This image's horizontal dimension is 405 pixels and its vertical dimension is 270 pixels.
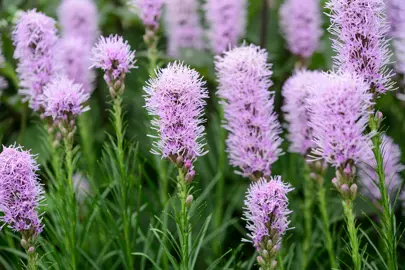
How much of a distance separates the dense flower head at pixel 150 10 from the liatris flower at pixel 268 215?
3.81 ft

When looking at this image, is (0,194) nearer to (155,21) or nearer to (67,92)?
(67,92)

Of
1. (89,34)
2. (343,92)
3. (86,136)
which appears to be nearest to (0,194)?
(343,92)

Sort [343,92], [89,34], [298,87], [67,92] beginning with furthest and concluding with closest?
1. [89,34]
2. [298,87]
3. [67,92]
4. [343,92]

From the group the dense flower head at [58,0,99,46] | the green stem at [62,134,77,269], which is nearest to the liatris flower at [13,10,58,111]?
the green stem at [62,134,77,269]

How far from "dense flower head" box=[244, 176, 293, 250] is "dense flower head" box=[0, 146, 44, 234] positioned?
26.7 inches

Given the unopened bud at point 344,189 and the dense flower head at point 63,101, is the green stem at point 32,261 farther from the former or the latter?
the unopened bud at point 344,189

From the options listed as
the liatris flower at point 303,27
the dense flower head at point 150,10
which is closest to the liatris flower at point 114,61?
the dense flower head at point 150,10

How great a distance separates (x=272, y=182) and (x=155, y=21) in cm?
123

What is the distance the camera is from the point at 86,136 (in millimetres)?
3268

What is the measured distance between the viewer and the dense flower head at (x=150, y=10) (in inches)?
103

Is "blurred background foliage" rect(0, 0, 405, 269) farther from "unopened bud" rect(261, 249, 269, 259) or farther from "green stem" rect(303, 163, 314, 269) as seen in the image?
"unopened bud" rect(261, 249, 269, 259)

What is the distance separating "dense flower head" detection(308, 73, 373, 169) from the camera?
5.38 ft

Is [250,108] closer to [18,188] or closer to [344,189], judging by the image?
[344,189]

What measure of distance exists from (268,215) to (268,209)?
0.04 metres
